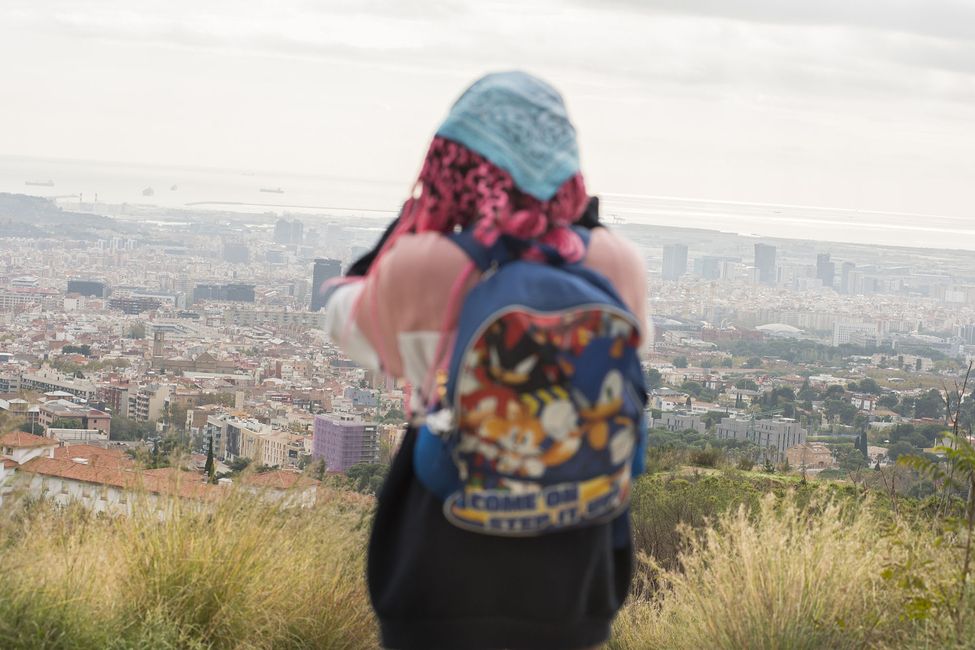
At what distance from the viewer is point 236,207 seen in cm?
5481

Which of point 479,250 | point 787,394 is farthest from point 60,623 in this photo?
point 787,394

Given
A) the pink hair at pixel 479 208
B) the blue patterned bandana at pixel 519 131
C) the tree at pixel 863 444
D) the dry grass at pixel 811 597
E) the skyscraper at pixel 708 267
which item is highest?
the blue patterned bandana at pixel 519 131

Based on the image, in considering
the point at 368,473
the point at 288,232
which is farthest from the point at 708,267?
the point at 368,473

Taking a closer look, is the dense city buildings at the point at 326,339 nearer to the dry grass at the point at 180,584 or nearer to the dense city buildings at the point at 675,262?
the dense city buildings at the point at 675,262

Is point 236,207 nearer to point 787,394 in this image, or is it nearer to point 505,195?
point 787,394

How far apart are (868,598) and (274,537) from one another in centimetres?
179

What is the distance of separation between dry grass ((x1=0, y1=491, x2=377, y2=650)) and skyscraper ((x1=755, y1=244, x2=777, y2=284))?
39.5 m

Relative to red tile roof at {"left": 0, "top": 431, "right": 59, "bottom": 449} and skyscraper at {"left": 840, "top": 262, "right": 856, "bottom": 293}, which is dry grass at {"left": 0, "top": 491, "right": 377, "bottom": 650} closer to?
red tile roof at {"left": 0, "top": 431, "right": 59, "bottom": 449}

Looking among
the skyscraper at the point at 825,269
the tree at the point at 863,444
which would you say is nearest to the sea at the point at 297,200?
the skyscraper at the point at 825,269

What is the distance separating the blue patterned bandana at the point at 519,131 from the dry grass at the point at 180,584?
177 centimetres

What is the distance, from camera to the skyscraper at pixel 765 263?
139 feet

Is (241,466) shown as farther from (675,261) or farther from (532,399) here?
(675,261)

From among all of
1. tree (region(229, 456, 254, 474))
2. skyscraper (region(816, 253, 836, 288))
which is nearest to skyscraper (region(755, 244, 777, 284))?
skyscraper (region(816, 253, 836, 288))

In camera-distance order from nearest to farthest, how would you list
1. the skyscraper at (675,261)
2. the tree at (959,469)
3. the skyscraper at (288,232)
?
the tree at (959,469), the skyscraper at (675,261), the skyscraper at (288,232)
